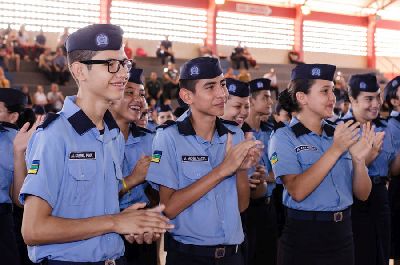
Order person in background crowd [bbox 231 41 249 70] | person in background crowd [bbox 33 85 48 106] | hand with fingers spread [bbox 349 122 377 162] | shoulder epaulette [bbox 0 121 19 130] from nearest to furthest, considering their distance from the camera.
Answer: hand with fingers spread [bbox 349 122 377 162], shoulder epaulette [bbox 0 121 19 130], person in background crowd [bbox 33 85 48 106], person in background crowd [bbox 231 41 249 70]

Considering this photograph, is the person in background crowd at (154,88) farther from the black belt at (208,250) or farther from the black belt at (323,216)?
the black belt at (208,250)

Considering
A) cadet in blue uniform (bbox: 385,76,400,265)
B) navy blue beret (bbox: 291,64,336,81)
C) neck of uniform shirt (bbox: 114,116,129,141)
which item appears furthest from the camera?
cadet in blue uniform (bbox: 385,76,400,265)

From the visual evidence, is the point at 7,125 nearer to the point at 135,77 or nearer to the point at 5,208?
the point at 5,208

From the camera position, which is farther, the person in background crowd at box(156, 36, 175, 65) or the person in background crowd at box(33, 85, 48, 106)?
the person in background crowd at box(156, 36, 175, 65)

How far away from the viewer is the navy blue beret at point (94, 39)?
2.02m

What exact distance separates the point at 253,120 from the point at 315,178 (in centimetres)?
193

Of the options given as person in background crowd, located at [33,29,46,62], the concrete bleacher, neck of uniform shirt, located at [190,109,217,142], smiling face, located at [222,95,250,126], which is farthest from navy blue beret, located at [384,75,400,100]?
person in background crowd, located at [33,29,46,62]

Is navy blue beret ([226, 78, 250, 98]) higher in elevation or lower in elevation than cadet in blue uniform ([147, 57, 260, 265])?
higher

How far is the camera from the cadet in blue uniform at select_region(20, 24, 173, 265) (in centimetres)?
184

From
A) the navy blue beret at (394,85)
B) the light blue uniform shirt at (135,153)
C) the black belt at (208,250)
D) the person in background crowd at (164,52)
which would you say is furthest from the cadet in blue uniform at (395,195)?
the person in background crowd at (164,52)

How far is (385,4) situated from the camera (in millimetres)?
21641

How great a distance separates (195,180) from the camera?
255cm

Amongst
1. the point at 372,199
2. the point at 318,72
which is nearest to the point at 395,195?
the point at 372,199

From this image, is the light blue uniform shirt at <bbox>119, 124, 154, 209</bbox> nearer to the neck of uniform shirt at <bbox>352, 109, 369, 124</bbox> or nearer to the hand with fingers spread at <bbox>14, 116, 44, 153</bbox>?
the hand with fingers spread at <bbox>14, 116, 44, 153</bbox>
